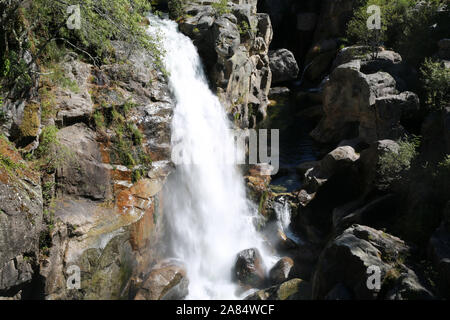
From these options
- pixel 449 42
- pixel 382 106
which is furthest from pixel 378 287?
pixel 449 42

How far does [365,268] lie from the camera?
21.2ft

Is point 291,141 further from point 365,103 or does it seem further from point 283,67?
point 283,67

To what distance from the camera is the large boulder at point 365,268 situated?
6012 mm

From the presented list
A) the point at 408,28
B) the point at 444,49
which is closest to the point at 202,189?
the point at 444,49

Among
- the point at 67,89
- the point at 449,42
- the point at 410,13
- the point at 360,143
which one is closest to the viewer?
the point at 67,89

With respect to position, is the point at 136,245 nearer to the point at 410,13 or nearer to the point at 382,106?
the point at 382,106

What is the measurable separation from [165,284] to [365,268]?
5.15 m

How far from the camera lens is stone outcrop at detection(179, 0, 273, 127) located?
14969mm

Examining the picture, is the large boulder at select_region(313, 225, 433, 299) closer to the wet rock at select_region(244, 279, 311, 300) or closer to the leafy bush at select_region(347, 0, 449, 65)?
the wet rock at select_region(244, 279, 311, 300)

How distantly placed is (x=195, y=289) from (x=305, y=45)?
943 inches

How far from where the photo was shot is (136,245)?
8305 millimetres

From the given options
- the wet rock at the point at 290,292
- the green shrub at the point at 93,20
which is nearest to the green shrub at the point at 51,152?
the green shrub at the point at 93,20

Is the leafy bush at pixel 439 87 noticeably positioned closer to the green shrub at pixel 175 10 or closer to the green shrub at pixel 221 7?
the green shrub at pixel 221 7

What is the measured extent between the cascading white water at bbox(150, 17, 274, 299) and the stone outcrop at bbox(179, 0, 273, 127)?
2.31 feet
